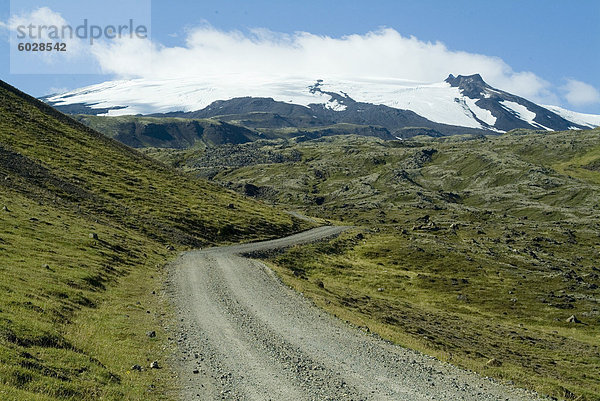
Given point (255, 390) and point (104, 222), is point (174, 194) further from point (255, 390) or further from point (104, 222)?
point (255, 390)

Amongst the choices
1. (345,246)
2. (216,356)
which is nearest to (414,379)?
(216,356)

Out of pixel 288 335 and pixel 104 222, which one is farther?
pixel 104 222

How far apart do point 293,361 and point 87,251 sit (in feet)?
107

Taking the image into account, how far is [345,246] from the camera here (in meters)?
104

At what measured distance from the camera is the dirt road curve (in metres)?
20.4

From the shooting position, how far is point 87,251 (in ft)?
152

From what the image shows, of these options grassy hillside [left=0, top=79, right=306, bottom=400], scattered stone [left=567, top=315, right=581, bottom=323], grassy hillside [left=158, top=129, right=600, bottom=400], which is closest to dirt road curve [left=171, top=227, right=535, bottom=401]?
grassy hillside [left=0, top=79, right=306, bottom=400]

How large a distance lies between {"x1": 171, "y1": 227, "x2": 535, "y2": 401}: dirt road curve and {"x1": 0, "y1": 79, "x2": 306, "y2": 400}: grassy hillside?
7.20 feet

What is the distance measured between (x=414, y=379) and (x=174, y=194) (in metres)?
94.2

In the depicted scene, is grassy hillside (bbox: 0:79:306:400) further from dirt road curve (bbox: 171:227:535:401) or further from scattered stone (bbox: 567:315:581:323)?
scattered stone (bbox: 567:315:581:323)

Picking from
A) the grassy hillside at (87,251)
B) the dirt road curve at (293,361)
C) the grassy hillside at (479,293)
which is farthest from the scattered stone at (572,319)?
the grassy hillside at (87,251)

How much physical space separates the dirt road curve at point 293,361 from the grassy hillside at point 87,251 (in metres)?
2.19

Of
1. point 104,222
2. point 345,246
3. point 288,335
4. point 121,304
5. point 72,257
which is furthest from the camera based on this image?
point 345,246

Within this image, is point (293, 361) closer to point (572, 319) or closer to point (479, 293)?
point (572, 319)
